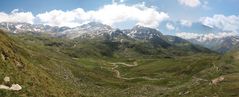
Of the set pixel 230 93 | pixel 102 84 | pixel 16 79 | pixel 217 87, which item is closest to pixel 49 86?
pixel 16 79

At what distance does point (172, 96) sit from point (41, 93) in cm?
6897

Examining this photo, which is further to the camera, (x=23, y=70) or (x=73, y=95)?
(x=73, y=95)

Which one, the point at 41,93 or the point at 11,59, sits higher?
the point at 11,59

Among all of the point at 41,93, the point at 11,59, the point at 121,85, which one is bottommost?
the point at 121,85

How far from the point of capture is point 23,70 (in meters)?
56.3

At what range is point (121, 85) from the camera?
189500mm

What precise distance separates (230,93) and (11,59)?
55.1 meters

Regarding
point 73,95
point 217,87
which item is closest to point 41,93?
point 73,95

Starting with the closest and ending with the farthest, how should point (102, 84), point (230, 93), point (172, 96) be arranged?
point (230, 93)
point (172, 96)
point (102, 84)

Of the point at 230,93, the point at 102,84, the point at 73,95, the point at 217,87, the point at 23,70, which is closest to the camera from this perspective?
the point at 23,70

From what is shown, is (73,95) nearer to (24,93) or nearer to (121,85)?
(24,93)

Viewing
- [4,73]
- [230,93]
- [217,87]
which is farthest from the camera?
[217,87]

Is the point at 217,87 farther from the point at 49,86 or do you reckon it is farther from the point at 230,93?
the point at 49,86

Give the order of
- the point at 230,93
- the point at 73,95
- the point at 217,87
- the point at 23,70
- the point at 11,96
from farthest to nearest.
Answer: the point at 217,87 < the point at 230,93 < the point at 73,95 < the point at 23,70 < the point at 11,96
